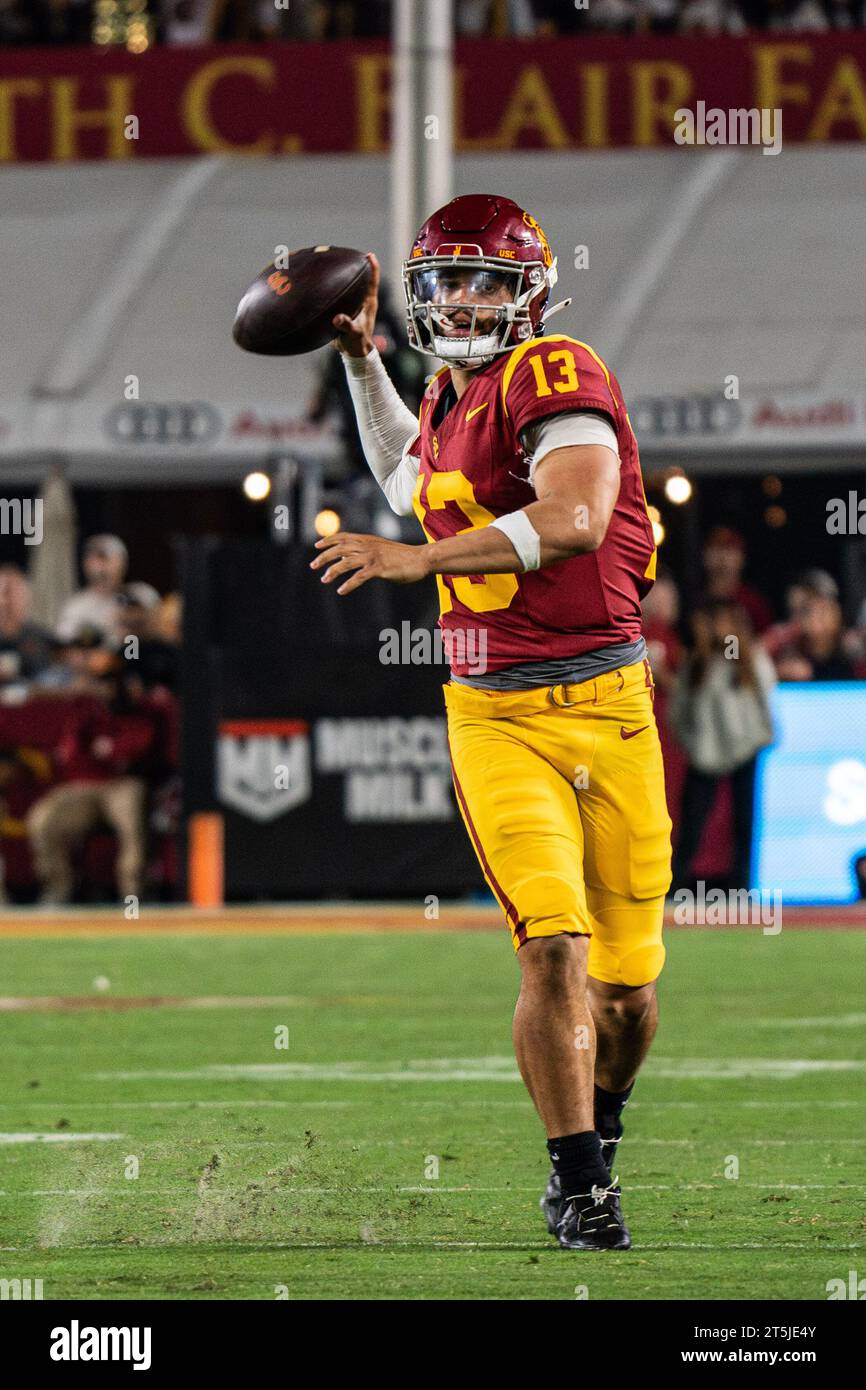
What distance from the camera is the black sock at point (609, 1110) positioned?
6164 millimetres

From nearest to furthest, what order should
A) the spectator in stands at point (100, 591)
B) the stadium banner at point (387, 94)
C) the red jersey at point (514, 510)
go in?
→ the red jersey at point (514, 510) → the spectator in stands at point (100, 591) → the stadium banner at point (387, 94)

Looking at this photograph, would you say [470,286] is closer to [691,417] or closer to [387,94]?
[691,417]

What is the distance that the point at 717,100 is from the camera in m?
21.2

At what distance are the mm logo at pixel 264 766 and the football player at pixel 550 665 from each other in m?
8.38

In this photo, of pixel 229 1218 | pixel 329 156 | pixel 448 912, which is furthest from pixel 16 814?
pixel 229 1218

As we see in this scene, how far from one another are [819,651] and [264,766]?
322 cm

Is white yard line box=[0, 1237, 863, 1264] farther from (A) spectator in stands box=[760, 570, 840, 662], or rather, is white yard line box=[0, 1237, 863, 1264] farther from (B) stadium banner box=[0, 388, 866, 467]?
(B) stadium banner box=[0, 388, 866, 467]

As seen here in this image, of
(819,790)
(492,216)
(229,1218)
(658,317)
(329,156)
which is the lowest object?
(229,1218)

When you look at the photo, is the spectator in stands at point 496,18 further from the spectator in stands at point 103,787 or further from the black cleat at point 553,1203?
the black cleat at point 553,1203

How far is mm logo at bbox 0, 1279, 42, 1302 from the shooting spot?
5047 millimetres

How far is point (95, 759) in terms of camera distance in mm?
15055

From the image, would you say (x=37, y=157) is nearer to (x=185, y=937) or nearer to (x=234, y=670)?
(x=234, y=670)

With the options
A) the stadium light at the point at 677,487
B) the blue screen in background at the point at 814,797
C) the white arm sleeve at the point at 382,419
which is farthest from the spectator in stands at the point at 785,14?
the white arm sleeve at the point at 382,419
